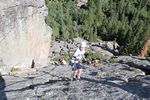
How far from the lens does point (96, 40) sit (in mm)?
49438

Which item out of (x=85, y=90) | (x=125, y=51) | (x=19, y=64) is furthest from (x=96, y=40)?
(x=85, y=90)

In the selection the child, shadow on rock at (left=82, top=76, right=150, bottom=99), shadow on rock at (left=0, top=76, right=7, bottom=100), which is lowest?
shadow on rock at (left=0, top=76, right=7, bottom=100)

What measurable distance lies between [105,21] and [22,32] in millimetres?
30345

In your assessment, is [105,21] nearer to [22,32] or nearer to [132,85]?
[22,32]

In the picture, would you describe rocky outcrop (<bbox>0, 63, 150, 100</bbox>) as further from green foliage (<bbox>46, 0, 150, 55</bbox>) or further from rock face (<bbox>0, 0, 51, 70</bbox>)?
green foliage (<bbox>46, 0, 150, 55</bbox>)

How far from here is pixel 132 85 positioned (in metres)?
18.3

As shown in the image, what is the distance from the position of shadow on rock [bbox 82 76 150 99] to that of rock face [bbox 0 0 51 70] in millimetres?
6161

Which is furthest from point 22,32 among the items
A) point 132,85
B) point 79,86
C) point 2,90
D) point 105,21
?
point 105,21

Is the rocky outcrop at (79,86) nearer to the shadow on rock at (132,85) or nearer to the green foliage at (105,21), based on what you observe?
the shadow on rock at (132,85)

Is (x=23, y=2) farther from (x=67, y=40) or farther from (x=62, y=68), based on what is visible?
(x=67, y=40)

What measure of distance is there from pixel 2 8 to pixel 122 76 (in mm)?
8084

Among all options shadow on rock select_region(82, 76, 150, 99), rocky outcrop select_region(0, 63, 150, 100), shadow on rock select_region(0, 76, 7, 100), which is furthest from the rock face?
shadow on rock select_region(82, 76, 150, 99)

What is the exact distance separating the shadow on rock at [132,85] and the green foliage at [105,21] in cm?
2501

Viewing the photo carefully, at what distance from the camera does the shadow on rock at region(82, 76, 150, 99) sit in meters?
17.0
